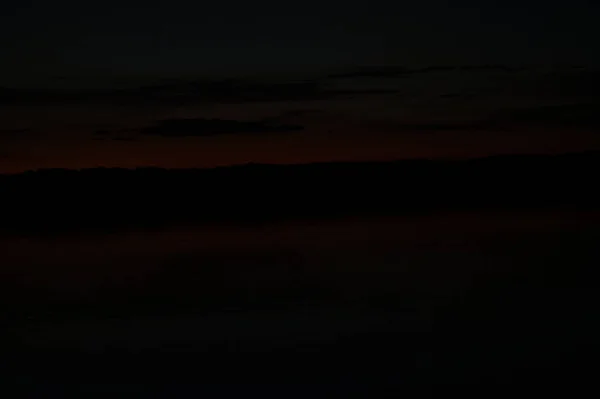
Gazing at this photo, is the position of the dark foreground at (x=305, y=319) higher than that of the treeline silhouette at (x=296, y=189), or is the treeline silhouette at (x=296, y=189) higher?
the treeline silhouette at (x=296, y=189)

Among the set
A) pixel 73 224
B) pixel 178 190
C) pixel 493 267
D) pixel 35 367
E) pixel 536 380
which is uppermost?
pixel 178 190

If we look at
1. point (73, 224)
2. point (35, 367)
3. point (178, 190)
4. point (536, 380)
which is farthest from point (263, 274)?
point (178, 190)

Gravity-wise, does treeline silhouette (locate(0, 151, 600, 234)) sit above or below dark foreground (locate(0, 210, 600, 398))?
above

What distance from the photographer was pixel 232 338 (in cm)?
576

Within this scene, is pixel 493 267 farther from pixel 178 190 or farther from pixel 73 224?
pixel 178 190

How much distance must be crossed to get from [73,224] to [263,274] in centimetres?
679

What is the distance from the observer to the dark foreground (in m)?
4.95

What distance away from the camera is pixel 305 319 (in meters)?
6.14

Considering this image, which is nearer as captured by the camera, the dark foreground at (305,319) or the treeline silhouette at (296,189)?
the dark foreground at (305,319)

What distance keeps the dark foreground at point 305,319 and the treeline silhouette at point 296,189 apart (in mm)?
6351

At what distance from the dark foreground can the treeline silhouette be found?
20.8 ft

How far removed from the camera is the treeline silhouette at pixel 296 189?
1630 centimetres

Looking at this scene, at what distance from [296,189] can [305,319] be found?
12707 millimetres

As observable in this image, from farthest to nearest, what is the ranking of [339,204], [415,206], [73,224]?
[339,204] → [415,206] → [73,224]
